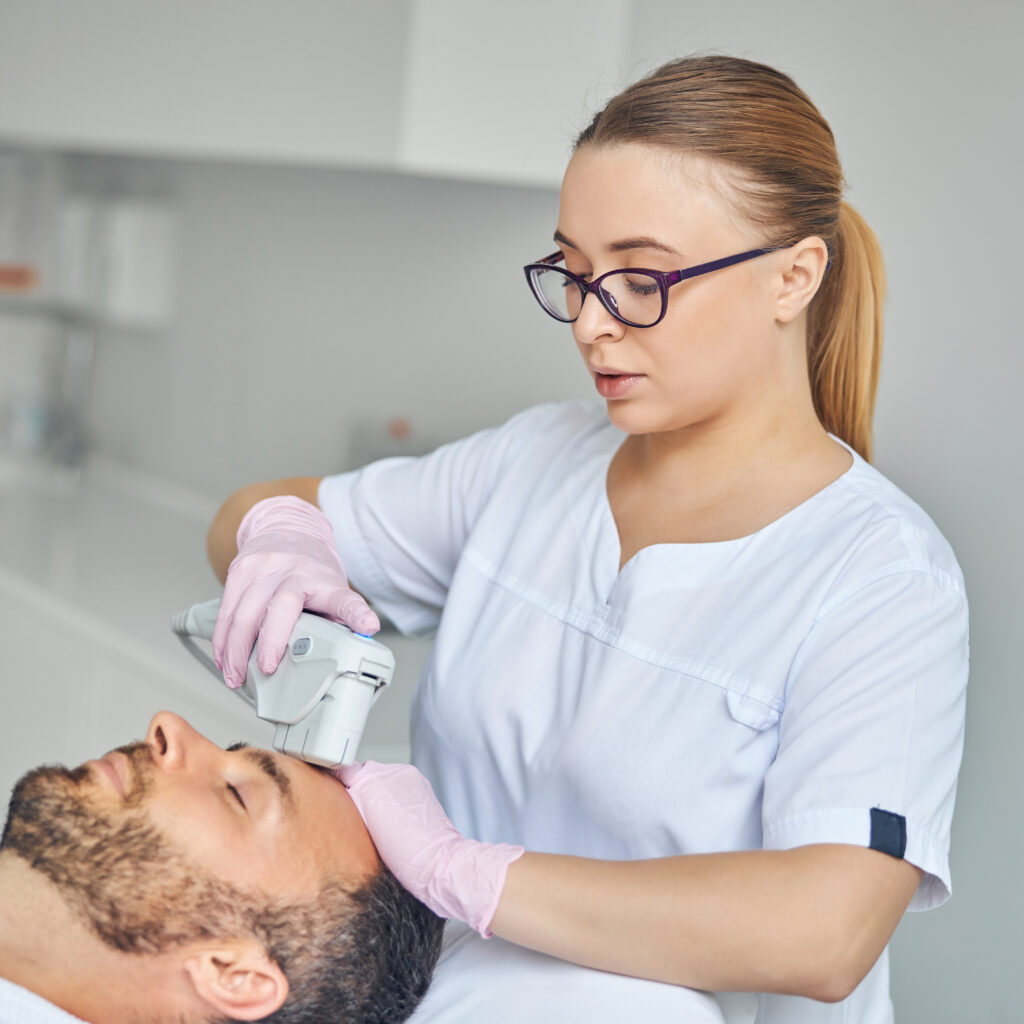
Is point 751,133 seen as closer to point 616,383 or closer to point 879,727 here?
point 616,383

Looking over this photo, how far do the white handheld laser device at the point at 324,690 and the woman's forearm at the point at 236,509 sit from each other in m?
0.39

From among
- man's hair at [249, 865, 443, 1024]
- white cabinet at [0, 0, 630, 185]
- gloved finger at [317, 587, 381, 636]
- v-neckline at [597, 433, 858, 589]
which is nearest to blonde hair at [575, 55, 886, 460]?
v-neckline at [597, 433, 858, 589]

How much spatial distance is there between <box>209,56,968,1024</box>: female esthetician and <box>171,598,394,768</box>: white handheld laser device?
0.15 ft

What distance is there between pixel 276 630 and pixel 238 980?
32cm

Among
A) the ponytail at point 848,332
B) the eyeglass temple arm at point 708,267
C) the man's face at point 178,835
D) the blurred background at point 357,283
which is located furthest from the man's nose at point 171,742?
the blurred background at point 357,283

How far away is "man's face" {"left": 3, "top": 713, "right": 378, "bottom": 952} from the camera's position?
1082 millimetres

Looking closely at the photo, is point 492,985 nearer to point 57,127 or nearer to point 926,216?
point 926,216

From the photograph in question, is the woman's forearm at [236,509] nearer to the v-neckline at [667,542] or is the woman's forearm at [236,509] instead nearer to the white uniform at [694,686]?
the white uniform at [694,686]

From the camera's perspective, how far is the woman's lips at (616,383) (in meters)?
1.20

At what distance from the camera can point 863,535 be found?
3.73 ft

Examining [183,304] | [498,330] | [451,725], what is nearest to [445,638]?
[451,725]

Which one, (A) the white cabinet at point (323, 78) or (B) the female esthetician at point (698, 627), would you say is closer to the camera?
(B) the female esthetician at point (698, 627)

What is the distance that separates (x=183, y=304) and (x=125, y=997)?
2.65 metres

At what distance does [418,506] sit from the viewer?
153 centimetres
